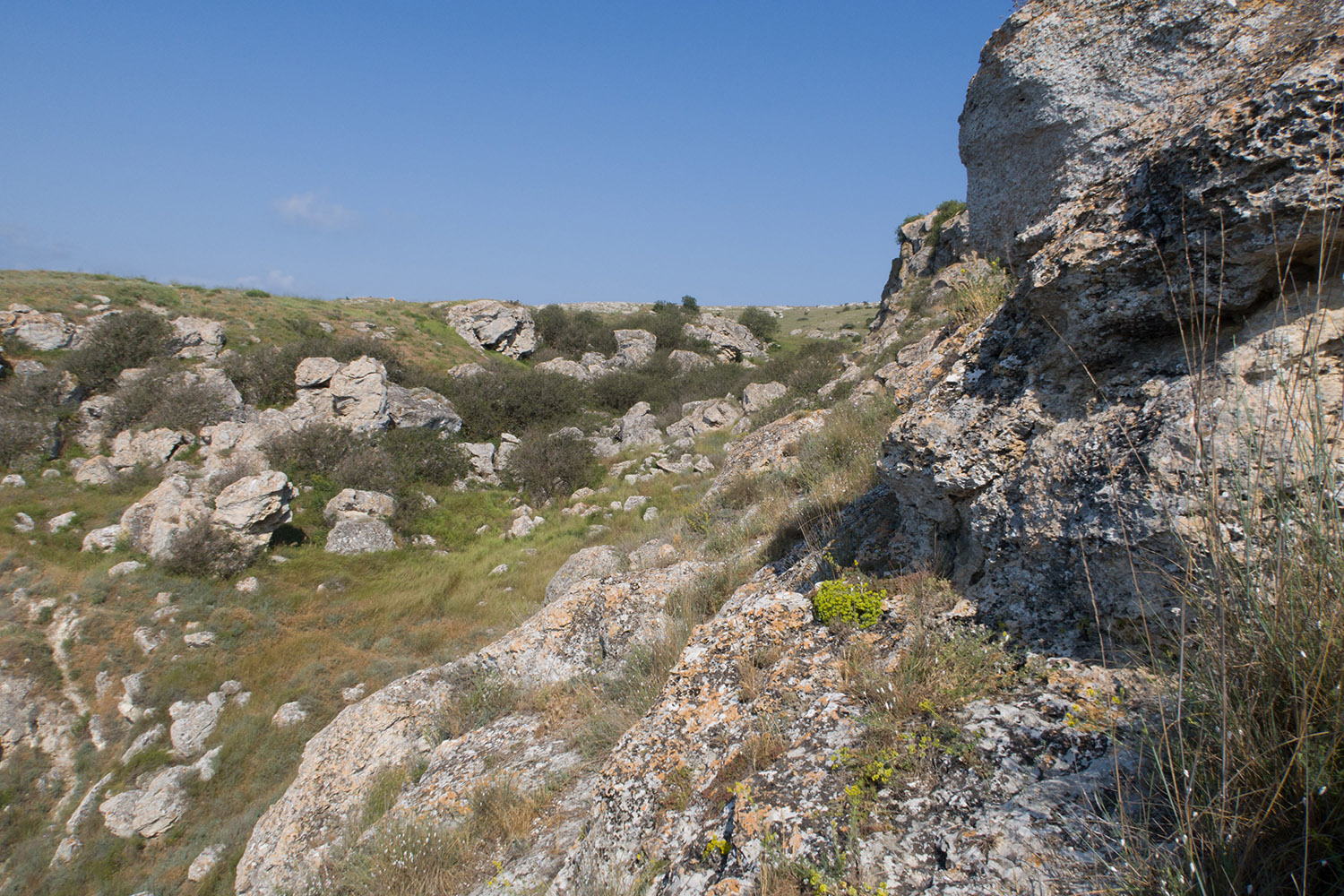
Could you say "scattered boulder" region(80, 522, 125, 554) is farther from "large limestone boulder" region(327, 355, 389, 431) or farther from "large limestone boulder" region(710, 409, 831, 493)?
"large limestone boulder" region(710, 409, 831, 493)

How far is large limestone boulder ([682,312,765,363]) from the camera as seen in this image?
39.9m

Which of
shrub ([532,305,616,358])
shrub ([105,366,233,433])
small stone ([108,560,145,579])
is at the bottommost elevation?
small stone ([108,560,145,579])

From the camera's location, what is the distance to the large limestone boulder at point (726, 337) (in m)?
39.9

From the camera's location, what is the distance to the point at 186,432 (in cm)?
1748

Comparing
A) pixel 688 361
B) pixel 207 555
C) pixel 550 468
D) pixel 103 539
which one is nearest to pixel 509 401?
pixel 550 468

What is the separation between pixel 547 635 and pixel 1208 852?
483 centimetres

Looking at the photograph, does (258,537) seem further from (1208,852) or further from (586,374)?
(586,374)

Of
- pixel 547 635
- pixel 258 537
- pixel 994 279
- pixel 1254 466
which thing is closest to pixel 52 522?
pixel 258 537

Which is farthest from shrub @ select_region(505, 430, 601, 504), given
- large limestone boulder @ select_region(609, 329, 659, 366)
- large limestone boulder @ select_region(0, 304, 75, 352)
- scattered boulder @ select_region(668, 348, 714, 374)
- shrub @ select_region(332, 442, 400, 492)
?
large limestone boulder @ select_region(0, 304, 75, 352)

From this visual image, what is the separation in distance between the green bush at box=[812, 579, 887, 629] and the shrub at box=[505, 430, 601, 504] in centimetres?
1557

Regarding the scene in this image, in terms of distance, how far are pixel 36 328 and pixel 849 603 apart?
1119 inches

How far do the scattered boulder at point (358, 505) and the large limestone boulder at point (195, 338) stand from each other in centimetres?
1191

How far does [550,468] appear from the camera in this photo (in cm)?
1928

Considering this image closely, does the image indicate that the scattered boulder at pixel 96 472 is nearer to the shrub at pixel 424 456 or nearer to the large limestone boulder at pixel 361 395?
the large limestone boulder at pixel 361 395
